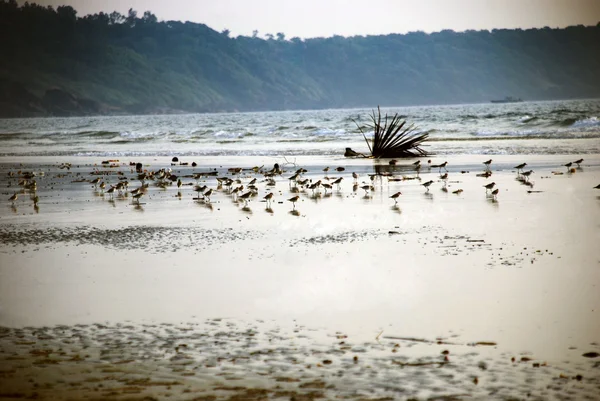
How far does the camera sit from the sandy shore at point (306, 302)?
495cm

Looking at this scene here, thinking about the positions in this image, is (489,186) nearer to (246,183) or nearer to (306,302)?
(246,183)

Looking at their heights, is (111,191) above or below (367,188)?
above

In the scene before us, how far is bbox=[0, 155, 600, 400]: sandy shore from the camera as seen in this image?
495 centimetres

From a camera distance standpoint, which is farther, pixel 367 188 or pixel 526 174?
pixel 526 174

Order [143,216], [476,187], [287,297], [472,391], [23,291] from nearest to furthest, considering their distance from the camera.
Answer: [472,391]
[287,297]
[23,291]
[143,216]
[476,187]

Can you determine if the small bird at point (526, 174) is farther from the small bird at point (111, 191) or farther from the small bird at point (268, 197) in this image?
the small bird at point (111, 191)

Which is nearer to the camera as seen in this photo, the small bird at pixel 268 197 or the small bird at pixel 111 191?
the small bird at pixel 268 197

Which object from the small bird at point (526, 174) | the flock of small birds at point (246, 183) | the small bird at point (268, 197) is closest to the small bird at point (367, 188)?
the flock of small birds at point (246, 183)

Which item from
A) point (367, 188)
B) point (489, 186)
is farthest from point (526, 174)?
point (367, 188)

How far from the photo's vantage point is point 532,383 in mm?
4785

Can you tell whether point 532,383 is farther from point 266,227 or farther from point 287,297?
point 266,227

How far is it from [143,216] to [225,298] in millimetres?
6236

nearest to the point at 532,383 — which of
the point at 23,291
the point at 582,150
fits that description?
the point at 23,291

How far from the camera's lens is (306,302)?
22.3 feet
